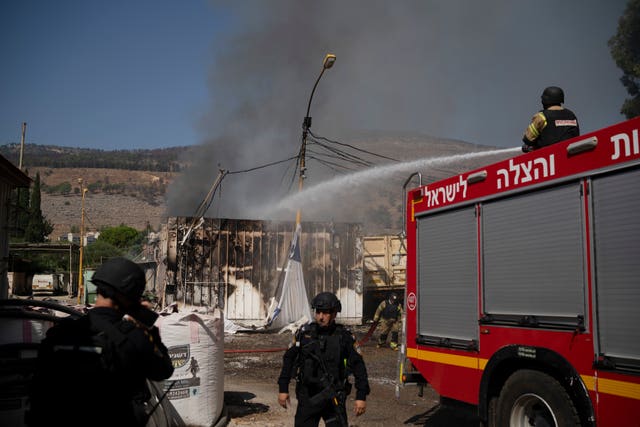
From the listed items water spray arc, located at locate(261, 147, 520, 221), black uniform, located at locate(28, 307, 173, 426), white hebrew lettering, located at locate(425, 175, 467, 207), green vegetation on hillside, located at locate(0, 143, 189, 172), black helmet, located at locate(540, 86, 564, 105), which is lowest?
black uniform, located at locate(28, 307, 173, 426)

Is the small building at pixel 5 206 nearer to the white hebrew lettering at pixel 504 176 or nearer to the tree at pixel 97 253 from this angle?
the white hebrew lettering at pixel 504 176

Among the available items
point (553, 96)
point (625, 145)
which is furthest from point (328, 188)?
point (625, 145)

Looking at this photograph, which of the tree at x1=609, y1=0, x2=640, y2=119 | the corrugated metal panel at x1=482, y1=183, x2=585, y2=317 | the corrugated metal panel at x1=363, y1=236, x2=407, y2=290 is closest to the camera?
the corrugated metal panel at x1=482, y1=183, x2=585, y2=317

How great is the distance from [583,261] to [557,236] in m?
0.35

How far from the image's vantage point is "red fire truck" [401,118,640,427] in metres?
3.90

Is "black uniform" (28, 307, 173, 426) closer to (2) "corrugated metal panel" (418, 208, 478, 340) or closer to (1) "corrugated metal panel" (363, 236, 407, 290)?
(2) "corrugated metal panel" (418, 208, 478, 340)

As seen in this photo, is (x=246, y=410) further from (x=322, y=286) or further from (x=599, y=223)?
(x=322, y=286)

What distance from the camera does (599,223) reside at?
163 inches

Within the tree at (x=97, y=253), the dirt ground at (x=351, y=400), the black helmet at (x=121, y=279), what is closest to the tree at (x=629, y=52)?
the dirt ground at (x=351, y=400)

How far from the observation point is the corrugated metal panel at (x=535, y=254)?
4.34 metres

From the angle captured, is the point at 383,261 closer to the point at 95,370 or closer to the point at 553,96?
the point at 553,96

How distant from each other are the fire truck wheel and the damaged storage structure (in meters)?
13.4

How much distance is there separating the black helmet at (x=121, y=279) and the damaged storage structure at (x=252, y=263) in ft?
49.8

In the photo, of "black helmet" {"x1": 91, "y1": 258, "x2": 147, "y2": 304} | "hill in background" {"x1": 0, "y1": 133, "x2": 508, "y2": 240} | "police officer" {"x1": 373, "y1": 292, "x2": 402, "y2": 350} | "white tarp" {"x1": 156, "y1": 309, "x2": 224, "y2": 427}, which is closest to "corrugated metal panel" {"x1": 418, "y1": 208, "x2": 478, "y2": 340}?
"white tarp" {"x1": 156, "y1": 309, "x2": 224, "y2": 427}
